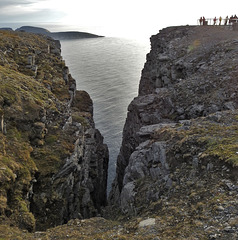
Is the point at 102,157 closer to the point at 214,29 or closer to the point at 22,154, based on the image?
the point at 22,154

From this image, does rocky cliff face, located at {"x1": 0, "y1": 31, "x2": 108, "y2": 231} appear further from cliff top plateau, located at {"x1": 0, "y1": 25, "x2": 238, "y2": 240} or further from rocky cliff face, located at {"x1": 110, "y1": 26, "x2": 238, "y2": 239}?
rocky cliff face, located at {"x1": 110, "y1": 26, "x2": 238, "y2": 239}

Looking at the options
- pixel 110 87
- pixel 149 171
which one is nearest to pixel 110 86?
pixel 110 87

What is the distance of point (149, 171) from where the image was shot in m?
24.8

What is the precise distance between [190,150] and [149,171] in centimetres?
504

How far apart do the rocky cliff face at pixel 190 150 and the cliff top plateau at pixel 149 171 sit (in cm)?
8

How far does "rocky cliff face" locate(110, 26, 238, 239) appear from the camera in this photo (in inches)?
616

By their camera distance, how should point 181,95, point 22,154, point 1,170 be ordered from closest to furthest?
point 1,170 < point 22,154 < point 181,95

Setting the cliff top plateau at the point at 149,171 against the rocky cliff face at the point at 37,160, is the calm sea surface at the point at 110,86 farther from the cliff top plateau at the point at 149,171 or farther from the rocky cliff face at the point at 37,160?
the rocky cliff face at the point at 37,160

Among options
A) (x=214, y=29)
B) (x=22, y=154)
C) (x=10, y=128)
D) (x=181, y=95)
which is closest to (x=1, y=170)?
(x=22, y=154)

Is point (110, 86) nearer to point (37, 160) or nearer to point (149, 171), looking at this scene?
point (37, 160)

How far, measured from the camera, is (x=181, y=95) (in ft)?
132

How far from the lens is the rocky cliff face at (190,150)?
15648mm

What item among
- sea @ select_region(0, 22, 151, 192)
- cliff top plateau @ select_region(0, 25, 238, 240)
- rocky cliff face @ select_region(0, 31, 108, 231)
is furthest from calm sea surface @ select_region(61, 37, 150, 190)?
rocky cliff face @ select_region(0, 31, 108, 231)

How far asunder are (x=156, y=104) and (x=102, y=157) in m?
17.3
